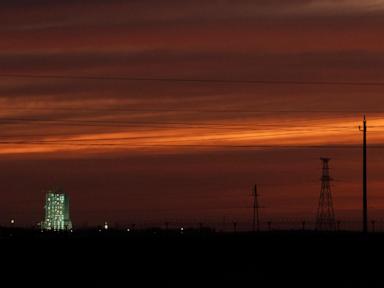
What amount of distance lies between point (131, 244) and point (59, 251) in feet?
44.6

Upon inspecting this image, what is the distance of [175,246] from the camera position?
10856 centimetres

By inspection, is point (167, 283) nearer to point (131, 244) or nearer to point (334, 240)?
point (131, 244)

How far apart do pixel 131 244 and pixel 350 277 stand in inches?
1620

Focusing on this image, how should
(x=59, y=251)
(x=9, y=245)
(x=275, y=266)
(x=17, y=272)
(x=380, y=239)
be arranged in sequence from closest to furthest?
(x=17, y=272) → (x=275, y=266) → (x=59, y=251) → (x=9, y=245) → (x=380, y=239)

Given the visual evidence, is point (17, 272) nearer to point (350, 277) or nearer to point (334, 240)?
point (350, 277)

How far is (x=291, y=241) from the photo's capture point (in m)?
119

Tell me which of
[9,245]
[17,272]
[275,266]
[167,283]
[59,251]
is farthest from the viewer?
[9,245]

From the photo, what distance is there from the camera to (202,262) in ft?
289

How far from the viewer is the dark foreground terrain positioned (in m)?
72.2

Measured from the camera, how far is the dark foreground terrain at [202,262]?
72.2m

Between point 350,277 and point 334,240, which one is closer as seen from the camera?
point 350,277

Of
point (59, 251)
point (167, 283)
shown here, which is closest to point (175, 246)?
point (59, 251)

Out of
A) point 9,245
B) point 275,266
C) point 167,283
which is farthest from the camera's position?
point 9,245

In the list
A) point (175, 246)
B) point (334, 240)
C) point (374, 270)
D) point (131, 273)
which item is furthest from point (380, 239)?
point (131, 273)
